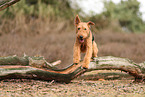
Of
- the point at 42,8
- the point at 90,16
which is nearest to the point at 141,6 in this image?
the point at 90,16

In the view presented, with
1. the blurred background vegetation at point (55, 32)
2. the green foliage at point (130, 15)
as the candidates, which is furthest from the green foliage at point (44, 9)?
the green foliage at point (130, 15)

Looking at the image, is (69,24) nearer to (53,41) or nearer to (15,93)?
(53,41)

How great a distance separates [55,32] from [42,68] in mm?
10756

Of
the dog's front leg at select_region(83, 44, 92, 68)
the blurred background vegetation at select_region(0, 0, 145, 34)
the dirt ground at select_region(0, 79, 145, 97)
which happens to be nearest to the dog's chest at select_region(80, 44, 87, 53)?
the dog's front leg at select_region(83, 44, 92, 68)

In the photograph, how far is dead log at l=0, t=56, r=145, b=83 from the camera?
4680mm

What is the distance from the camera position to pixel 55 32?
609 inches

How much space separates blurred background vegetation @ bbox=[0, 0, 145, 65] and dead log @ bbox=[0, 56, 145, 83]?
2.89 meters

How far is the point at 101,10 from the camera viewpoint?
16.9 m

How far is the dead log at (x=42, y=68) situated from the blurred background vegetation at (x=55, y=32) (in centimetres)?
289

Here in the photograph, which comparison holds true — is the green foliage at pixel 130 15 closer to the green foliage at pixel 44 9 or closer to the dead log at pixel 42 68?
the green foliage at pixel 44 9

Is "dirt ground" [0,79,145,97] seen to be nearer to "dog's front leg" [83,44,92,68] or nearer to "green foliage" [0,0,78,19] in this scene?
"dog's front leg" [83,44,92,68]

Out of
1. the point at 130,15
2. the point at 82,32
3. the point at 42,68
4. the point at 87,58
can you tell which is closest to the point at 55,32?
the point at 42,68

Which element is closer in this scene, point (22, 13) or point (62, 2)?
point (22, 13)

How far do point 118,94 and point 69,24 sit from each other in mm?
13096
